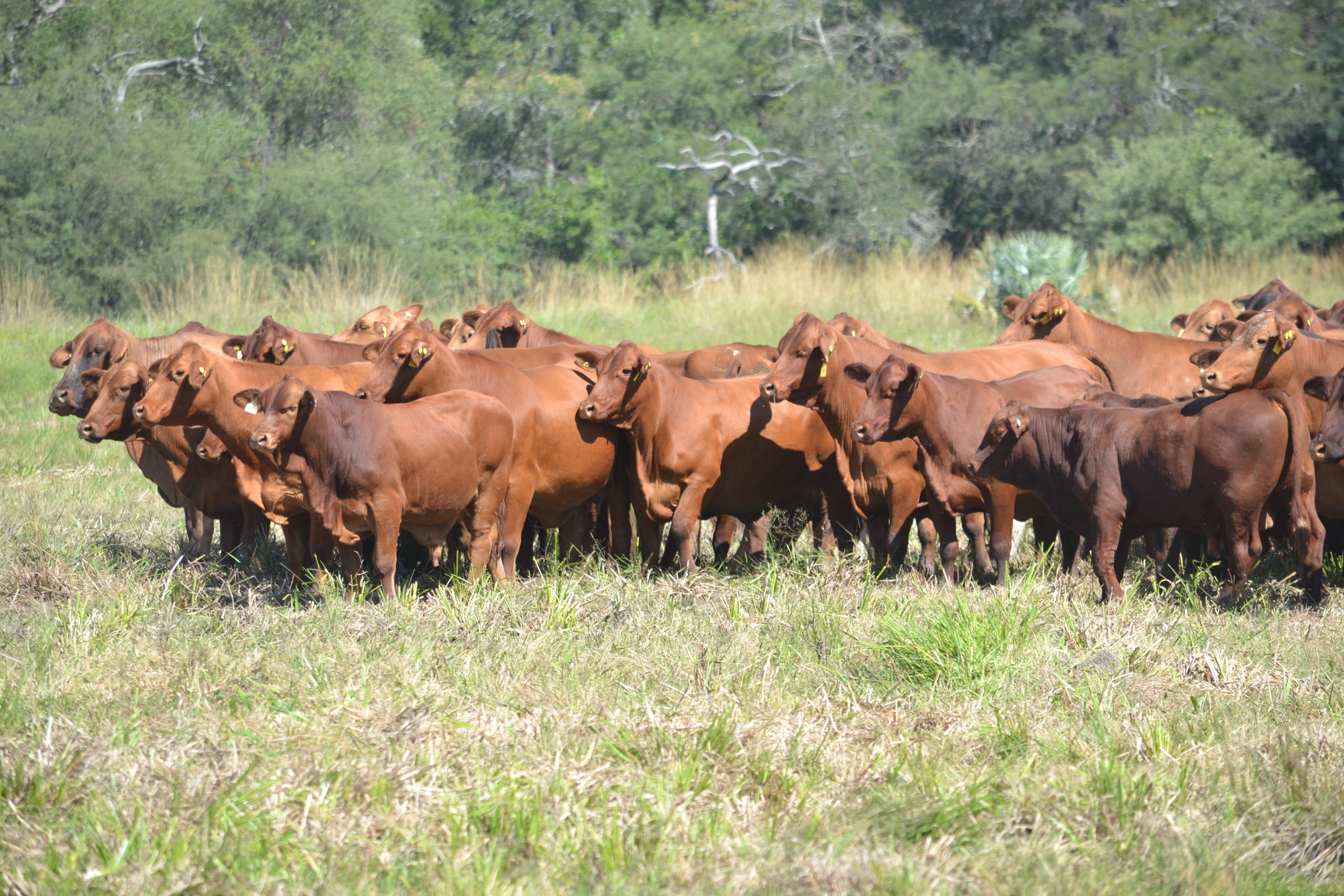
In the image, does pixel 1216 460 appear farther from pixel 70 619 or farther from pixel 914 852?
pixel 70 619

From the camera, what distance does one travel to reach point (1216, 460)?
7.07 metres

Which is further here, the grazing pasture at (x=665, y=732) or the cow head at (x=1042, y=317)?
the cow head at (x=1042, y=317)

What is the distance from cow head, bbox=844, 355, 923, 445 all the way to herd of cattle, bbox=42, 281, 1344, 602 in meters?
0.02

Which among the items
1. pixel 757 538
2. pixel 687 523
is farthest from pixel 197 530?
pixel 757 538

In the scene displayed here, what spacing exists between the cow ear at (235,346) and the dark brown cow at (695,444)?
2303mm

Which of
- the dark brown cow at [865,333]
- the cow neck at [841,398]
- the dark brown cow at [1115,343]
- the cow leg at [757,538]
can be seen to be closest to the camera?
the cow neck at [841,398]

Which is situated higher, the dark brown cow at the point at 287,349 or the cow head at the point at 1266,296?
the dark brown cow at the point at 287,349

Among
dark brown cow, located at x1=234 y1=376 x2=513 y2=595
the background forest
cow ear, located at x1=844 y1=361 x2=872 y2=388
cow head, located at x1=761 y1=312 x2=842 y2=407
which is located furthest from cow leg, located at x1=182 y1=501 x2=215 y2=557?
the background forest

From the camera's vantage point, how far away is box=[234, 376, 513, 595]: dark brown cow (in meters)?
6.82

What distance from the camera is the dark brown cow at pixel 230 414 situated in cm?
720

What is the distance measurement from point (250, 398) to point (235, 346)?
2.39 m

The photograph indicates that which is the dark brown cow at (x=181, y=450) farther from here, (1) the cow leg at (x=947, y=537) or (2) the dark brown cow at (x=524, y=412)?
(1) the cow leg at (x=947, y=537)

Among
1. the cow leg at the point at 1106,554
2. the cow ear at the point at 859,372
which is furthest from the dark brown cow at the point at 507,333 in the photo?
the cow leg at the point at 1106,554

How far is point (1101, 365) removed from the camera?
10.1 m
